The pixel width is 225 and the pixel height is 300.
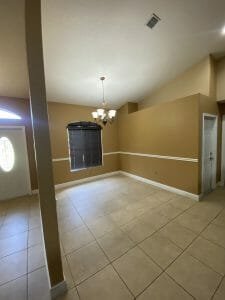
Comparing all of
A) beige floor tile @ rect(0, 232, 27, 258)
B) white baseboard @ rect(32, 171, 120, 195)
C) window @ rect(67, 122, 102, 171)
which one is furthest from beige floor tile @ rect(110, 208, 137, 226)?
window @ rect(67, 122, 102, 171)

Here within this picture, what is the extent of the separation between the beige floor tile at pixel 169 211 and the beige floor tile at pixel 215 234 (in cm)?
55

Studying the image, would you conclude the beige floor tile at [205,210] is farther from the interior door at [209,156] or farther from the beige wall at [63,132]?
the beige wall at [63,132]

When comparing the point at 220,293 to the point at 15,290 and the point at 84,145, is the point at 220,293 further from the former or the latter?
the point at 84,145

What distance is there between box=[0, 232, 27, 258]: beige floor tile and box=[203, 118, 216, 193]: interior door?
13.2ft

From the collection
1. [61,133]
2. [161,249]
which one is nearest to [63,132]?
[61,133]

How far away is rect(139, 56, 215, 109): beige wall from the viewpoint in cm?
351

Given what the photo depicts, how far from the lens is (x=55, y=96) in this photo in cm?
420

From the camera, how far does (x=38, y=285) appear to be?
5.15 ft

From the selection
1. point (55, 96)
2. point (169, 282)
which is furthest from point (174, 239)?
point (55, 96)

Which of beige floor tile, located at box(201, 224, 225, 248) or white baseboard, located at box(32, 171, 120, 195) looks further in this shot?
white baseboard, located at box(32, 171, 120, 195)

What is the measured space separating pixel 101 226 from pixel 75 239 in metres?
0.49

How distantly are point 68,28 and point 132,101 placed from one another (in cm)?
341

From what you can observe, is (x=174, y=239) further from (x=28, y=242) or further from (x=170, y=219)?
(x=28, y=242)

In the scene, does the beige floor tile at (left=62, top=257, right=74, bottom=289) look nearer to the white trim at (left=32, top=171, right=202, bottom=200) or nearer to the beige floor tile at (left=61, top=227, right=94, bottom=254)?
the beige floor tile at (left=61, top=227, right=94, bottom=254)
